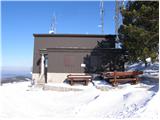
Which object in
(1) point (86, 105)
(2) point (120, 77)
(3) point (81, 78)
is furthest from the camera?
(3) point (81, 78)

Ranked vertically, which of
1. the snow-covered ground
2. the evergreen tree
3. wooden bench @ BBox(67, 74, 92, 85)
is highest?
the evergreen tree

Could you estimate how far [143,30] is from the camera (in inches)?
813

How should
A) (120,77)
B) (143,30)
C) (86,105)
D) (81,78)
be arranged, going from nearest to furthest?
(86,105)
(143,30)
(120,77)
(81,78)

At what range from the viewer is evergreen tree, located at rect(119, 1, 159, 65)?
804 inches

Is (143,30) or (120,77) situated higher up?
(143,30)

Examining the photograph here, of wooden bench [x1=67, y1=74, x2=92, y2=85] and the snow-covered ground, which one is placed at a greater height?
wooden bench [x1=67, y1=74, x2=92, y2=85]

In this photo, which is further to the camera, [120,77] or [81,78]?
[81,78]

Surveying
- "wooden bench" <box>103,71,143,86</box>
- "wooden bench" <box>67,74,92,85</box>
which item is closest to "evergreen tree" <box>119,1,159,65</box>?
"wooden bench" <box>103,71,143,86</box>

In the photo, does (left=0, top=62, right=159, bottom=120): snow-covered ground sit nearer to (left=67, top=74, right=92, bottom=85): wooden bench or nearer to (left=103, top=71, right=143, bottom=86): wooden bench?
(left=103, top=71, right=143, bottom=86): wooden bench

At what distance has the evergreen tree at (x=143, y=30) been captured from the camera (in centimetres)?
2042

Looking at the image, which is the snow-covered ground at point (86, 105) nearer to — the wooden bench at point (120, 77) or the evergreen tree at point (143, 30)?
the wooden bench at point (120, 77)

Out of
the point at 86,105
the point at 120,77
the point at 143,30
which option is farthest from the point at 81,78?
the point at 86,105

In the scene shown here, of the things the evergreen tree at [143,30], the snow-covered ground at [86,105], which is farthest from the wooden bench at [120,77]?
the evergreen tree at [143,30]

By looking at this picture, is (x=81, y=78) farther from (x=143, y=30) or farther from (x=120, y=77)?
(x=143, y=30)
